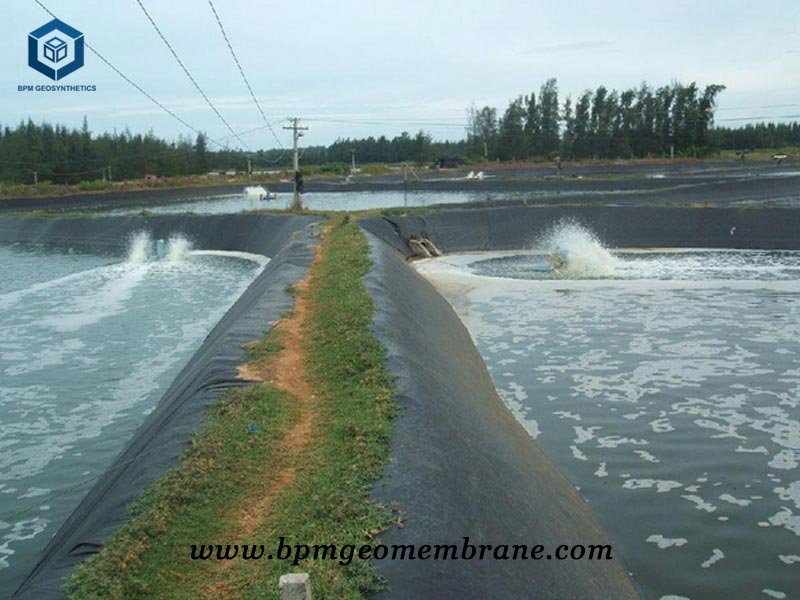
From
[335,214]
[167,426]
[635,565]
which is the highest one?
[335,214]

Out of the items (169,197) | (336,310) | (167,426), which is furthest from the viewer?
(169,197)

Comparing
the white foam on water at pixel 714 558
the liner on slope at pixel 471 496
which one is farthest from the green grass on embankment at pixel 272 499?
the white foam on water at pixel 714 558

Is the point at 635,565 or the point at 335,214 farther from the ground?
the point at 335,214

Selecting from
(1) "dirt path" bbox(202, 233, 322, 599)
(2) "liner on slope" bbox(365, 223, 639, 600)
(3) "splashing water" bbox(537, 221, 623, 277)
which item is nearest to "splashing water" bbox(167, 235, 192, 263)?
(3) "splashing water" bbox(537, 221, 623, 277)

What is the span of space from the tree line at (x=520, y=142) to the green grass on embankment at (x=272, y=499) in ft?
223

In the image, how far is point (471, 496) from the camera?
6621mm

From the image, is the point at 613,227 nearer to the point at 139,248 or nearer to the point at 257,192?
the point at 139,248

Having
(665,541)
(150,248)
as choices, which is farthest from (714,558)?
(150,248)

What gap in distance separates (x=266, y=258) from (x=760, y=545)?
2764 cm

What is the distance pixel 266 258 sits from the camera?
33.2m

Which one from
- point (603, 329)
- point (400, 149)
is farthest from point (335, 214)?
point (400, 149)

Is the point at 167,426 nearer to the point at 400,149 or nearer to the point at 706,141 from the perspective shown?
the point at 706,141

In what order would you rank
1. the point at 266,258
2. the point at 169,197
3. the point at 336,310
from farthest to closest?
1. the point at 169,197
2. the point at 266,258
3. the point at 336,310

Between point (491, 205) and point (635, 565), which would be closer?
point (635, 565)
